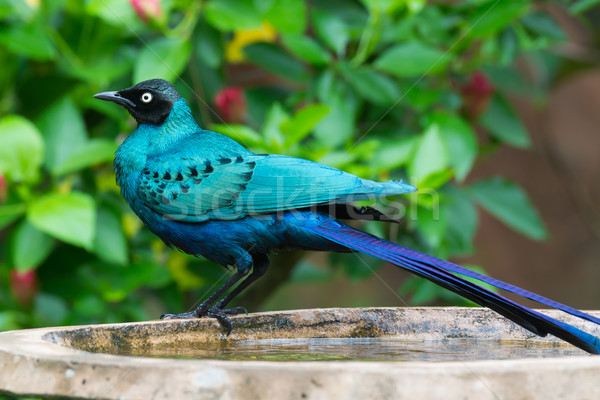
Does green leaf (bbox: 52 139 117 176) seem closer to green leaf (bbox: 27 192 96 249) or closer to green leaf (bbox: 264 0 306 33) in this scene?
green leaf (bbox: 27 192 96 249)

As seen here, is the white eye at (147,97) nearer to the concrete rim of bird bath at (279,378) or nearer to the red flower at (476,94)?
the concrete rim of bird bath at (279,378)

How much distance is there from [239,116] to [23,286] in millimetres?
1275

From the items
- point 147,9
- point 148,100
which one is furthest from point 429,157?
point 147,9

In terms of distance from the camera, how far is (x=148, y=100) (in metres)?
2.95

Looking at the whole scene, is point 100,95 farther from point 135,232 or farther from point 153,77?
point 135,232

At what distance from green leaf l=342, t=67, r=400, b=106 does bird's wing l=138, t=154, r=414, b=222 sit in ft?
2.76

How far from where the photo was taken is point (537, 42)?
161 inches

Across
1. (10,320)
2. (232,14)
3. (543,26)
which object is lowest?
(10,320)

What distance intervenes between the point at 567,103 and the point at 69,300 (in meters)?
5.36

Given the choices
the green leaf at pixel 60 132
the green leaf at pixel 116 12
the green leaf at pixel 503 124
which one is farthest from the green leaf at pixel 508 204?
the green leaf at pixel 60 132

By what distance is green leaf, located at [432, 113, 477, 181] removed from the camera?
348cm

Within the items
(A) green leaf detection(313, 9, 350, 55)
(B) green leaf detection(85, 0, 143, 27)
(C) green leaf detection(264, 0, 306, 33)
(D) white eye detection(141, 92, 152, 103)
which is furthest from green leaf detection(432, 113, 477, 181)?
(B) green leaf detection(85, 0, 143, 27)

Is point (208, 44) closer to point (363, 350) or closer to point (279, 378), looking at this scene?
point (363, 350)

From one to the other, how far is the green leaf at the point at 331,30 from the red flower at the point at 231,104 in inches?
19.4
